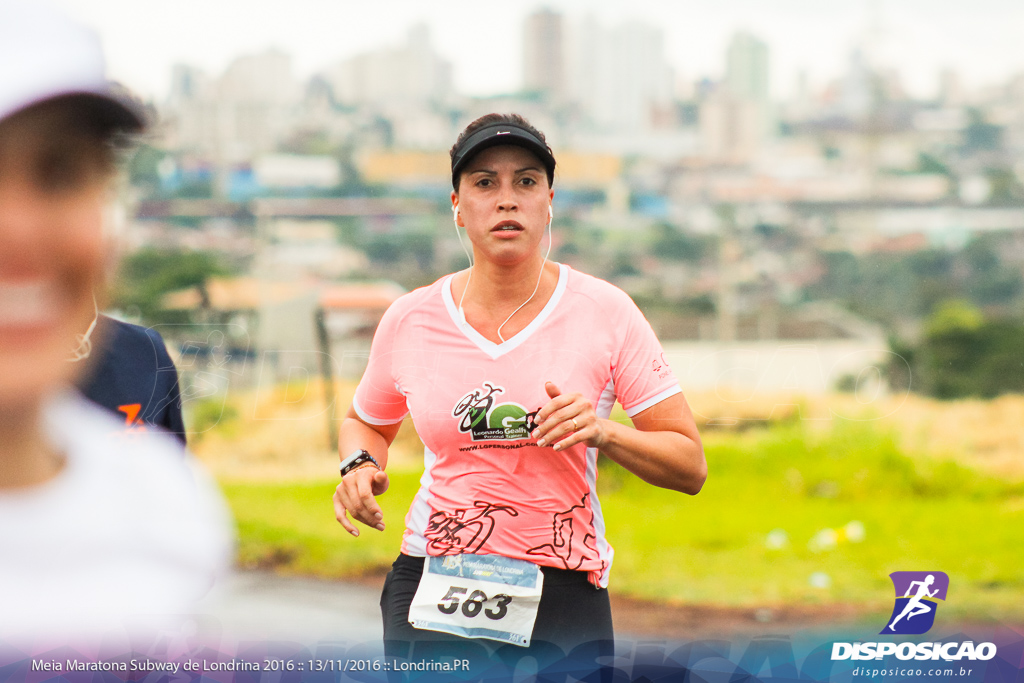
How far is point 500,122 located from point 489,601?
113 cm

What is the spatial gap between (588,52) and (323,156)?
8.71 feet

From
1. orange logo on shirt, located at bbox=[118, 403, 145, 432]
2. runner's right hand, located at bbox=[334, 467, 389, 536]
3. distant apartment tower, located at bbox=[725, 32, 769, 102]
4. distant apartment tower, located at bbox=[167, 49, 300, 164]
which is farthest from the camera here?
distant apartment tower, located at bbox=[725, 32, 769, 102]

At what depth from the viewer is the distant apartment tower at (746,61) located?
9.89m

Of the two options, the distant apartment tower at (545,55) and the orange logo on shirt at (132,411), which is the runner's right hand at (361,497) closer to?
the orange logo on shirt at (132,411)

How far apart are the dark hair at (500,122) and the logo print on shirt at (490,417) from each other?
500 millimetres

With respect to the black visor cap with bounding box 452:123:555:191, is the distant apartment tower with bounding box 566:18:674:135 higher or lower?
higher

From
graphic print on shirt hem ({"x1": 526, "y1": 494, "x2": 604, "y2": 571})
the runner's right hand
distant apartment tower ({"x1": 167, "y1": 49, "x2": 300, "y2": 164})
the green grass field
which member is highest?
distant apartment tower ({"x1": 167, "y1": 49, "x2": 300, "y2": 164})

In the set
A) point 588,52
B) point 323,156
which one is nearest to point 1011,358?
point 588,52

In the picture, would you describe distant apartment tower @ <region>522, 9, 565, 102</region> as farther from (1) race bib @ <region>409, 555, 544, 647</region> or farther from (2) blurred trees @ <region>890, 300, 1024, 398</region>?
(1) race bib @ <region>409, 555, 544, 647</region>

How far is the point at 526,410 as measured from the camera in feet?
7.25

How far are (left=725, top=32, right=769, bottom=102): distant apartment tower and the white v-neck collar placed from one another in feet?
27.0

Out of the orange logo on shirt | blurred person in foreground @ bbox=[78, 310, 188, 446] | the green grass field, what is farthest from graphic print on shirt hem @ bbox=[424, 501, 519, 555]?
the green grass field

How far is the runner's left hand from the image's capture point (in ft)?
6.47

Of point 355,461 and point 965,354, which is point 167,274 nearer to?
point 355,461
